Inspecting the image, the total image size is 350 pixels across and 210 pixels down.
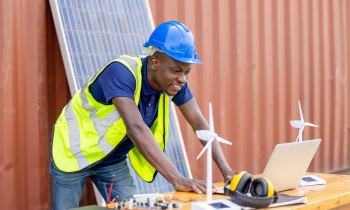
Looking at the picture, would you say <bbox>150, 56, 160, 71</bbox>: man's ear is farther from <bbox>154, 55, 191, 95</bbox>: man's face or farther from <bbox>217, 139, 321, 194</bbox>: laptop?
<bbox>217, 139, 321, 194</bbox>: laptop

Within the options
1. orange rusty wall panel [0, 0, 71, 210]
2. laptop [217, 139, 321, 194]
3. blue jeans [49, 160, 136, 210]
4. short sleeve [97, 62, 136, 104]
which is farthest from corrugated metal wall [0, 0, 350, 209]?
laptop [217, 139, 321, 194]

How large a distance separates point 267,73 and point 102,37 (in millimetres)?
3261

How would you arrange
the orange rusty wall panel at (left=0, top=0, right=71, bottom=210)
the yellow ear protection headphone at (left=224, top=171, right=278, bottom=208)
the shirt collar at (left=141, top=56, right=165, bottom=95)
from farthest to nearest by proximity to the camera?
the orange rusty wall panel at (left=0, top=0, right=71, bottom=210), the shirt collar at (left=141, top=56, right=165, bottom=95), the yellow ear protection headphone at (left=224, top=171, right=278, bottom=208)

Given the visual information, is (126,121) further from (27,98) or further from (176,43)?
(27,98)

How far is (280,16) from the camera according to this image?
251 inches

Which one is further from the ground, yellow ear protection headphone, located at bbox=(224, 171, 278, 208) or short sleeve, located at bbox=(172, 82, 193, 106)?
short sleeve, located at bbox=(172, 82, 193, 106)

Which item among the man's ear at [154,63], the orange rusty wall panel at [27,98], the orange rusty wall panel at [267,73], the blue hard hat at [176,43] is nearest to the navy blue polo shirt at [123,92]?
the man's ear at [154,63]

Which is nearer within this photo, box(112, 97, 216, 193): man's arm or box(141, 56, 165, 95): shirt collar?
box(112, 97, 216, 193): man's arm

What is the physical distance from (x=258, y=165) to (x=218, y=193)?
3995 mm

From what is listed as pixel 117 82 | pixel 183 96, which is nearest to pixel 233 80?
pixel 183 96

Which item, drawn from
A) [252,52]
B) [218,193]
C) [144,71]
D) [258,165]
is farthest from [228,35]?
[218,193]

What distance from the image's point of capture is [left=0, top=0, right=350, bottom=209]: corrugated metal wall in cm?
331

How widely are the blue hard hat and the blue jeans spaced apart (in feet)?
3.18

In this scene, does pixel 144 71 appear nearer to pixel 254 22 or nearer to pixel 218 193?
pixel 218 193
